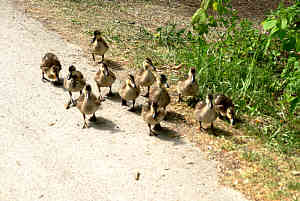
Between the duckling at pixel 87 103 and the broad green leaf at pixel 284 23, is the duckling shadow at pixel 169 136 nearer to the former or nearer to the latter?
the duckling at pixel 87 103

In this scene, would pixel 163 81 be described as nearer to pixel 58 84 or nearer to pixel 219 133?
pixel 219 133

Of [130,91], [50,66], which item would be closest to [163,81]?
[130,91]

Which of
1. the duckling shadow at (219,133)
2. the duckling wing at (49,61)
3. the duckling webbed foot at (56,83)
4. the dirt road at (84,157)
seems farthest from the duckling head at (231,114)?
the duckling wing at (49,61)

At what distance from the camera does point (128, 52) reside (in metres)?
9.42

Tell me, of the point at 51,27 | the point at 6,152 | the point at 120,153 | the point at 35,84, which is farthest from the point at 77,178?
the point at 51,27

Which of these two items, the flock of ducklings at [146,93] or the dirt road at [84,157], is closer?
the dirt road at [84,157]

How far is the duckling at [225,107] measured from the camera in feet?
22.0

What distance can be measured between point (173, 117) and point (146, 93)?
109 centimetres

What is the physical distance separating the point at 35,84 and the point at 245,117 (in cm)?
426

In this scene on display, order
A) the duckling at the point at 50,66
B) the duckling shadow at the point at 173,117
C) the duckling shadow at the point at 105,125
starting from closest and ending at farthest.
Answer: the duckling shadow at the point at 105,125 → the duckling shadow at the point at 173,117 → the duckling at the point at 50,66

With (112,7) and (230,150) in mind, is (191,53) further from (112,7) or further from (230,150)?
(112,7)

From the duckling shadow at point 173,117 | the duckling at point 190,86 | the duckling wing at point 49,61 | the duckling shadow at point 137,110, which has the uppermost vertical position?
the duckling wing at point 49,61

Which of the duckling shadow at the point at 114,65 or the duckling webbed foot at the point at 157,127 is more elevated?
the duckling shadow at the point at 114,65

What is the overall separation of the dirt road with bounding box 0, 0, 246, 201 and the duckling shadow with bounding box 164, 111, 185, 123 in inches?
20.6
